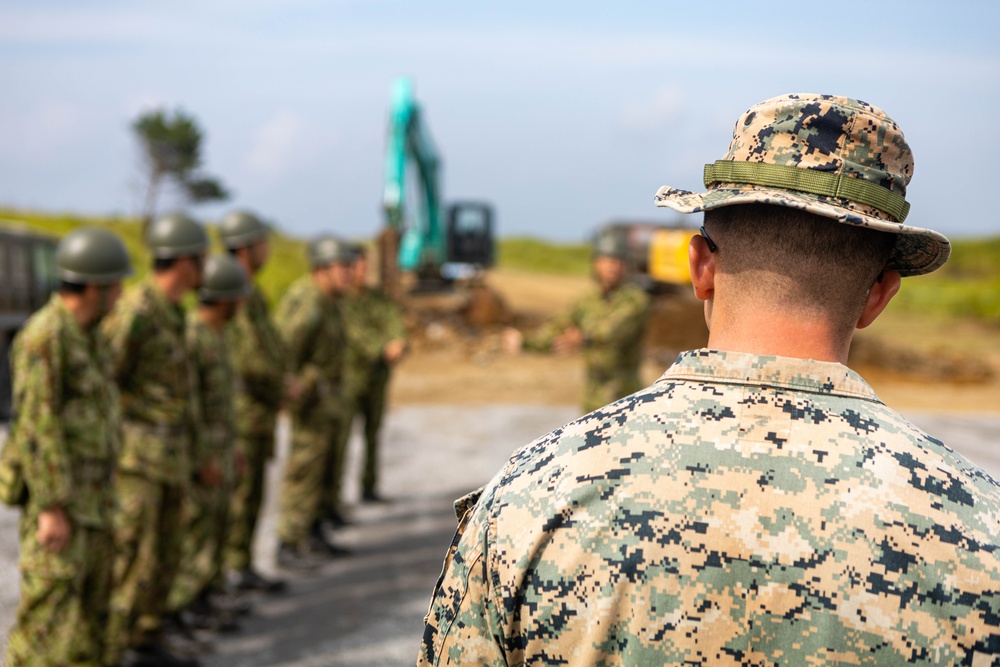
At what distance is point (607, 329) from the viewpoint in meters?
7.19

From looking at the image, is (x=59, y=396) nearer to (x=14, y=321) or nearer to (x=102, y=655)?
(x=102, y=655)

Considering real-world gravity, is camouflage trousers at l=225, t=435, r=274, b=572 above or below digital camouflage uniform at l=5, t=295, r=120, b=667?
below

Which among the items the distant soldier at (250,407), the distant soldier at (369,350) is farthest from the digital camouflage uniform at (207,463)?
the distant soldier at (369,350)

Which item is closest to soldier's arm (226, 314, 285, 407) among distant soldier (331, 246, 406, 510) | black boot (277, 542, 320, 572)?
black boot (277, 542, 320, 572)

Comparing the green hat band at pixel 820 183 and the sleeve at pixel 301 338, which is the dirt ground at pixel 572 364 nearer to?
the sleeve at pixel 301 338

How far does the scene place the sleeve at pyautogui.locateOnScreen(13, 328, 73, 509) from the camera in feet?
12.2

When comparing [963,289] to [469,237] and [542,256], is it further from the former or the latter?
[542,256]

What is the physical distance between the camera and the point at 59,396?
3816 millimetres

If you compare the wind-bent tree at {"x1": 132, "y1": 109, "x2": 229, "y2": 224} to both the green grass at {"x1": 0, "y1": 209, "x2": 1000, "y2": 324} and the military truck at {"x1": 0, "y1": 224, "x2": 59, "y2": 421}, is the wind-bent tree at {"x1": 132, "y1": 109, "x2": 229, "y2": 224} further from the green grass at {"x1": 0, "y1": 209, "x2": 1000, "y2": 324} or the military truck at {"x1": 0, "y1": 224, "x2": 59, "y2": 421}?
the military truck at {"x1": 0, "y1": 224, "x2": 59, "y2": 421}

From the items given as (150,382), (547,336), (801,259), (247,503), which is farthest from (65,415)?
(547,336)

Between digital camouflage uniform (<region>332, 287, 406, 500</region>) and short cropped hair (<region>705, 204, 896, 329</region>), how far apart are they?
617 cm

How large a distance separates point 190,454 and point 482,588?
3690mm

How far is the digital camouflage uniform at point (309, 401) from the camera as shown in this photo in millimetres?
6617

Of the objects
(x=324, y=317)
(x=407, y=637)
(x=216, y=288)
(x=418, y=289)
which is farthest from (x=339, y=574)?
(x=418, y=289)
